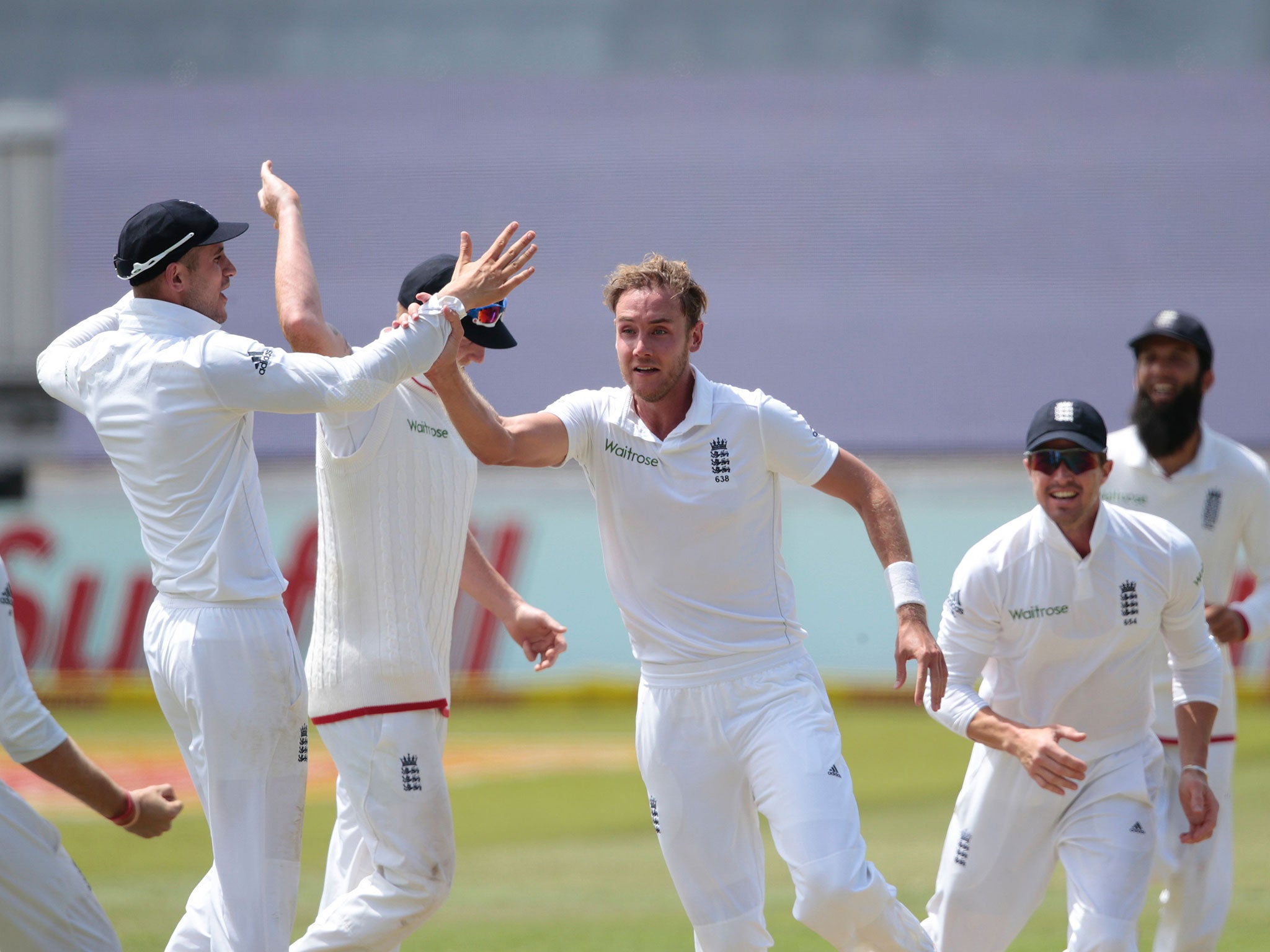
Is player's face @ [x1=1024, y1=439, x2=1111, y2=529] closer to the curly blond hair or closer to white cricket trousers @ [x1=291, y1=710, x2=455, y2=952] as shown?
the curly blond hair

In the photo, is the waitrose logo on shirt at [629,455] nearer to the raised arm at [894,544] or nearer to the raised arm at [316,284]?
the raised arm at [894,544]

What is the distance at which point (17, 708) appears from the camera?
414 centimetres

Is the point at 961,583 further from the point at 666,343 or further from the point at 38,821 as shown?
the point at 38,821

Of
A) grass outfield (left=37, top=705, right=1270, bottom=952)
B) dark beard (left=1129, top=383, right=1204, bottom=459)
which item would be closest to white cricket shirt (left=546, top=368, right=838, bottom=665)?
dark beard (left=1129, top=383, right=1204, bottom=459)

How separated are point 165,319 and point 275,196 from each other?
712mm

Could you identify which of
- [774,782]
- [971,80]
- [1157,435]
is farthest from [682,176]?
[774,782]

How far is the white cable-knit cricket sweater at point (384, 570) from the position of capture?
5094 millimetres

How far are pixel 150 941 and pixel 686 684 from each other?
134 inches

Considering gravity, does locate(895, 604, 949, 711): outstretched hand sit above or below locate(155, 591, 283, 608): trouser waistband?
below

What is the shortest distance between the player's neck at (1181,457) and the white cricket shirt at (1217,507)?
0.06 ft

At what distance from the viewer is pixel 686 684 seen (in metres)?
5.14

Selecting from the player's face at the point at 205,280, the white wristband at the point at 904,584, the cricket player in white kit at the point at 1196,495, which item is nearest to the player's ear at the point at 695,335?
the white wristband at the point at 904,584

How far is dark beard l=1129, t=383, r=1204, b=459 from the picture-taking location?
21.1 ft

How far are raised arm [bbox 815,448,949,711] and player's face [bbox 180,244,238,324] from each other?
195cm
